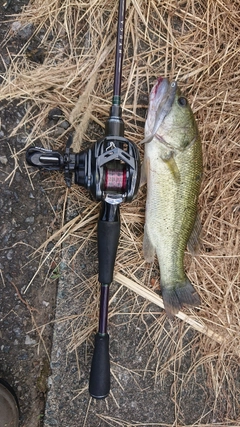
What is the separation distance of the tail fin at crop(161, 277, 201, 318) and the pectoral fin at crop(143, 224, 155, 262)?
168 mm

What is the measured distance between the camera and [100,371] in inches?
81.7

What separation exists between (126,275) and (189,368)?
727mm

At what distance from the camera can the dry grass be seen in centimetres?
228

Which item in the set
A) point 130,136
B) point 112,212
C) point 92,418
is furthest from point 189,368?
point 130,136


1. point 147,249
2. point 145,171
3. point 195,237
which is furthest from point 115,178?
point 195,237

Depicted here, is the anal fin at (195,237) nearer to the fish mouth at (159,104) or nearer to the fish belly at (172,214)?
the fish belly at (172,214)

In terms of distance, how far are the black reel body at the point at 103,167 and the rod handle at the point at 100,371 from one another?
760mm

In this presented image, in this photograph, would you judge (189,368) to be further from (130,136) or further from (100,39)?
(100,39)

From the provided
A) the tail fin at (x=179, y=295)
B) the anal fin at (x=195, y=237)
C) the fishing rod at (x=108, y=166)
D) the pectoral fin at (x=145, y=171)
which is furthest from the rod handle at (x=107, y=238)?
the anal fin at (x=195, y=237)

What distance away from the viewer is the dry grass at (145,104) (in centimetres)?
228

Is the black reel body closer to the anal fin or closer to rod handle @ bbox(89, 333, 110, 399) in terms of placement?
the anal fin

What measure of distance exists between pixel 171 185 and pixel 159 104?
43 centimetres

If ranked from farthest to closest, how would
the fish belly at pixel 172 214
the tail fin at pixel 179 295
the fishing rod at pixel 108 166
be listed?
the tail fin at pixel 179 295
the fish belly at pixel 172 214
the fishing rod at pixel 108 166

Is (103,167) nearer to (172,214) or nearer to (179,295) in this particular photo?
(172,214)
